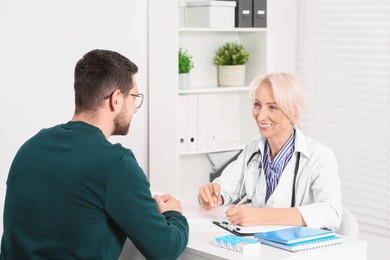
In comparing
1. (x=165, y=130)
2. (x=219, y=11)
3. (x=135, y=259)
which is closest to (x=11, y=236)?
(x=135, y=259)

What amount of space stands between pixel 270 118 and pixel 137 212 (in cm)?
104

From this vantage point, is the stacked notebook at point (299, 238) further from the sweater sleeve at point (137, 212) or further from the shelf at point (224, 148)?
the shelf at point (224, 148)

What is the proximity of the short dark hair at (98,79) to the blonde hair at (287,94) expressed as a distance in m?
0.86

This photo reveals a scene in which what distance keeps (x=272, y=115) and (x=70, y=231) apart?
1167 millimetres

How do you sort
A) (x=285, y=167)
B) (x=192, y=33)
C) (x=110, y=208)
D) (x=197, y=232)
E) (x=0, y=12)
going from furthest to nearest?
(x=192, y=33)
(x=0, y=12)
(x=285, y=167)
(x=197, y=232)
(x=110, y=208)

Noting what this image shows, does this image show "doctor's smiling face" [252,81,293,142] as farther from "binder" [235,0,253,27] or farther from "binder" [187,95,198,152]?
"binder" [235,0,253,27]

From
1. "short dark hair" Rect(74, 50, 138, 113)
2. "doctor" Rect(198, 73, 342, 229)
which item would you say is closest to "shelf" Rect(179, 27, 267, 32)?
"doctor" Rect(198, 73, 342, 229)

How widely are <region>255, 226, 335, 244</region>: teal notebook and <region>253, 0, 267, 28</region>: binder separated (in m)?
2.50

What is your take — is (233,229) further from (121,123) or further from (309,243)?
(121,123)

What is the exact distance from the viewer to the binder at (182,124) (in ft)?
14.9

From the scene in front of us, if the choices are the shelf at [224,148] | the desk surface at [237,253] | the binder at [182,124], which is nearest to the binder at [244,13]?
the binder at [182,124]

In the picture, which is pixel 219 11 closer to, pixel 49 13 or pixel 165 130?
pixel 165 130

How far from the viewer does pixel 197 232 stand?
2.63 m

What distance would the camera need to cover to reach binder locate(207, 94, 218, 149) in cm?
467
